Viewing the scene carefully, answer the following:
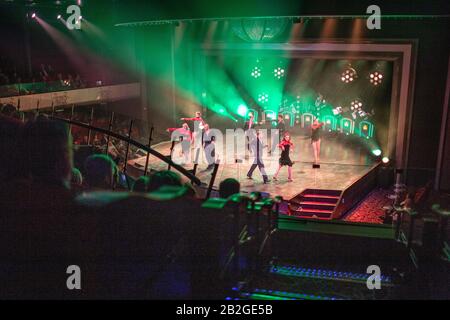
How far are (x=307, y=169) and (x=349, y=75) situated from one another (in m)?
4.72

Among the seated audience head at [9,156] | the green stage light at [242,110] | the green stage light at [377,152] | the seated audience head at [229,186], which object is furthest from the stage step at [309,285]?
the green stage light at [242,110]

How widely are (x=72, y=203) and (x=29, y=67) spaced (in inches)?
604

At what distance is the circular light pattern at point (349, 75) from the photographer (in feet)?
51.9

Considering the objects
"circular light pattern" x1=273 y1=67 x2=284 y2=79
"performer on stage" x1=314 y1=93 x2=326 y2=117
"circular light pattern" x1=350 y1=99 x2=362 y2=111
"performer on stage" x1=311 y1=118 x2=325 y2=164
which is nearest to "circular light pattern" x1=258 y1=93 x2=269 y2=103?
"circular light pattern" x1=273 y1=67 x2=284 y2=79

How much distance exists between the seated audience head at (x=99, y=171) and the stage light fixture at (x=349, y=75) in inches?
493

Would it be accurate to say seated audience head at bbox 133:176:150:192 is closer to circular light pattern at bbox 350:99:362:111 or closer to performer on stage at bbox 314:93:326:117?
circular light pattern at bbox 350:99:362:111

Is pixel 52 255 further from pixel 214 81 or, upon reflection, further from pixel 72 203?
pixel 214 81

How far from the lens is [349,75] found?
52.4 ft

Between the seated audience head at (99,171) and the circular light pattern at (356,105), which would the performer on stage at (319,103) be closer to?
the circular light pattern at (356,105)

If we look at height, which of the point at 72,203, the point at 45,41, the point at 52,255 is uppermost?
the point at 45,41

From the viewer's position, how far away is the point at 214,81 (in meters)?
17.9

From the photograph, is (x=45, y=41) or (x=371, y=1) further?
(x=45, y=41)

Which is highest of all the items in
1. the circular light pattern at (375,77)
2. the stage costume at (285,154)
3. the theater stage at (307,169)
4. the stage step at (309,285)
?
the circular light pattern at (375,77)

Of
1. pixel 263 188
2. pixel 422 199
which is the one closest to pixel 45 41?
pixel 263 188
